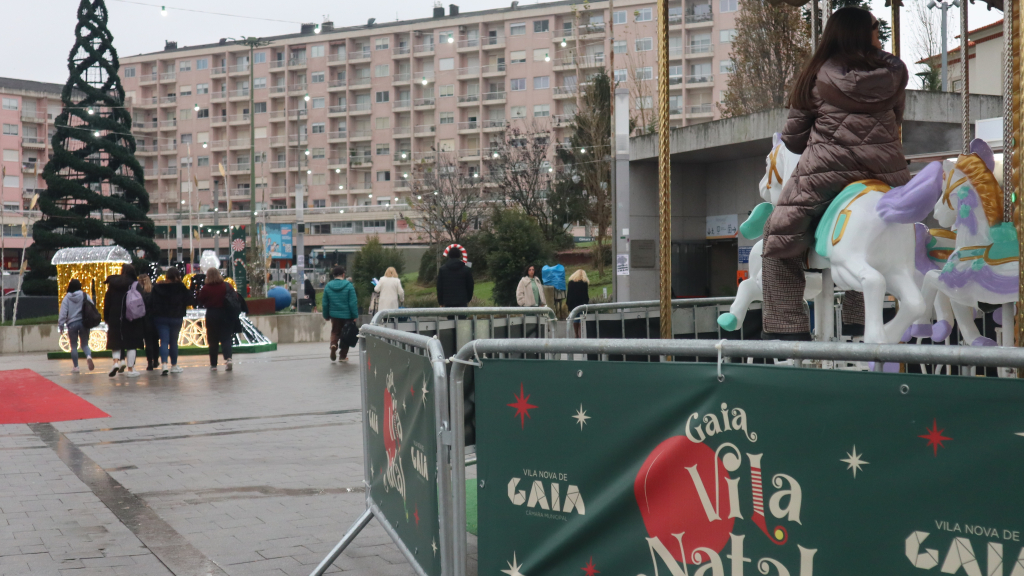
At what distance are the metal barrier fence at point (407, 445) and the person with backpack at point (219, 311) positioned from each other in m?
11.3

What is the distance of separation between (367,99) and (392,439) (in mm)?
85067

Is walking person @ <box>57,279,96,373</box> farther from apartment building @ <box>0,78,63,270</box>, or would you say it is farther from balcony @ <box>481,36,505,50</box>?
apartment building @ <box>0,78,63,270</box>

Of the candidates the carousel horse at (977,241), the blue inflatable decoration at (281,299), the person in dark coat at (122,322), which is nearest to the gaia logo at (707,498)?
the carousel horse at (977,241)

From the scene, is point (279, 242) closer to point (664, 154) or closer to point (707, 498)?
point (664, 154)

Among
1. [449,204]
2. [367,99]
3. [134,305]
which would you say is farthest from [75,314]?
[367,99]

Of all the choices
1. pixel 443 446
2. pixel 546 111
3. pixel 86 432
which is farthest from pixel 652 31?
pixel 443 446

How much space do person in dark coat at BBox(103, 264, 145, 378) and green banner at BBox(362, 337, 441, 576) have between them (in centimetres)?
1151

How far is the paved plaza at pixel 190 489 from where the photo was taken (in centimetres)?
517

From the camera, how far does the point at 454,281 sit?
15.3 meters

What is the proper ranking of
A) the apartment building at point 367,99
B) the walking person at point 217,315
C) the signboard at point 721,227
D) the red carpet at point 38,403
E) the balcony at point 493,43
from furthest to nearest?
the balcony at point 493,43 < the apartment building at point 367,99 < the signboard at point 721,227 < the walking person at point 217,315 < the red carpet at point 38,403

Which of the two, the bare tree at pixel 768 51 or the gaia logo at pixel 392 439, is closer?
the gaia logo at pixel 392 439

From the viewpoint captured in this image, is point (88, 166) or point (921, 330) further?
point (88, 166)

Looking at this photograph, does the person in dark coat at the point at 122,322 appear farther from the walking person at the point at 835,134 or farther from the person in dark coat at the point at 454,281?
the walking person at the point at 835,134

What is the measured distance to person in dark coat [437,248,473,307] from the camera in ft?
50.2
